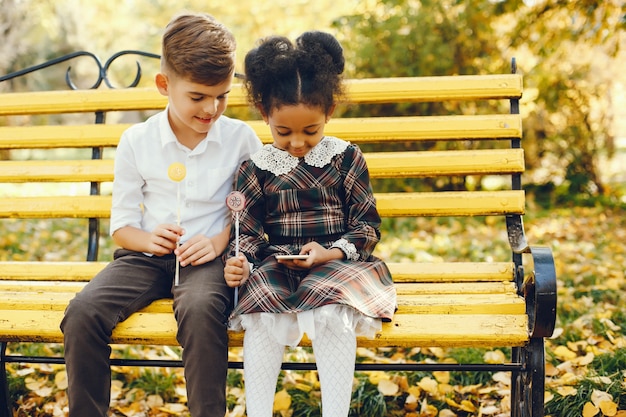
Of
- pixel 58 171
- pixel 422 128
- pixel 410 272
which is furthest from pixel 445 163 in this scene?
pixel 58 171

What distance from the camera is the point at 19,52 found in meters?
10.5

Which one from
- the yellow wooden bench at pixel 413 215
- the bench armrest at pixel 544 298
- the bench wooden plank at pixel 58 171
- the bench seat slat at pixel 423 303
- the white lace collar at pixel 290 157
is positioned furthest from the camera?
the bench wooden plank at pixel 58 171

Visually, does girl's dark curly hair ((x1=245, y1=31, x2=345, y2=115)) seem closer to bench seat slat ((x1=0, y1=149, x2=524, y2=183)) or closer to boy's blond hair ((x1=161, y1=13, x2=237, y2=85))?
boy's blond hair ((x1=161, y1=13, x2=237, y2=85))

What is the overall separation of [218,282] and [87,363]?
1.47 feet

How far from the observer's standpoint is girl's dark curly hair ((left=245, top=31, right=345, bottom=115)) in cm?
211

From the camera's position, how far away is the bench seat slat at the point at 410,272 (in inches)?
97.1

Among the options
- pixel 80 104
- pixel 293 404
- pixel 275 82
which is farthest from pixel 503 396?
pixel 80 104

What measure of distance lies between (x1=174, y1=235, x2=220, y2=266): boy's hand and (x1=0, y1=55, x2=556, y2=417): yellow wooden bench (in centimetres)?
16

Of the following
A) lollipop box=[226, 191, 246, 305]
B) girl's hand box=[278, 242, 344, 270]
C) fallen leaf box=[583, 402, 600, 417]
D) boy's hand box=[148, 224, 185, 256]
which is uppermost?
lollipop box=[226, 191, 246, 305]

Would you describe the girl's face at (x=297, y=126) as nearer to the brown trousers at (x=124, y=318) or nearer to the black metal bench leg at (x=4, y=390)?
the brown trousers at (x=124, y=318)

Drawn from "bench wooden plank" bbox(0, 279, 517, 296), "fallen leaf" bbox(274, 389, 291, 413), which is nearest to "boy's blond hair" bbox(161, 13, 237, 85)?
"bench wooden plank" bbox(0, 279, 517, 296)

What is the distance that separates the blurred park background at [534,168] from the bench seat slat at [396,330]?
25.7 inches

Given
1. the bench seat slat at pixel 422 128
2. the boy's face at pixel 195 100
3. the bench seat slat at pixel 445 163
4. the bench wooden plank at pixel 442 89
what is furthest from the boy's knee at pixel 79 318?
the bench wooden plank at pixel 442 89

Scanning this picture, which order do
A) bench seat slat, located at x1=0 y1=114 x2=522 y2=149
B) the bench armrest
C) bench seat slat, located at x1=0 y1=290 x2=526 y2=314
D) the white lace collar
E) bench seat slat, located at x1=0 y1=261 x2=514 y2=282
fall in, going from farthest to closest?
bench seat slat, located at x1=0 y1=114 x2=522 y2=149
bench seat slat, located at x1=0 y1=261 x2=514 y2=282
the white lace collar
bench seat slat, located at x1=0 y1=290 x2=526 y2=314
the bench armrest
